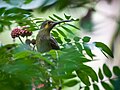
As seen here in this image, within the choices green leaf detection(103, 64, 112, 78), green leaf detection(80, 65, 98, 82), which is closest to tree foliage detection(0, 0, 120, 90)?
green leaf detection(80, 65, 98, 82)

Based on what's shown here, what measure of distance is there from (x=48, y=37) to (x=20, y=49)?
25 centimetres

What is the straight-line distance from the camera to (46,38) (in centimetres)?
89

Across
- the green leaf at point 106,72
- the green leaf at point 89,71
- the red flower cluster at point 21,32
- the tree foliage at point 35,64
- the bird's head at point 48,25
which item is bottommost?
the green leaf at point 106,72

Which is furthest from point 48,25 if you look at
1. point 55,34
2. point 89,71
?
point 89,71

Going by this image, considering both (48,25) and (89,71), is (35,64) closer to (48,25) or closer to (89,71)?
(89,71)

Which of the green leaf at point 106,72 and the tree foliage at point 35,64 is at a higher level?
the tree foliage at point 35,64

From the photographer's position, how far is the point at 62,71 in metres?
0.60

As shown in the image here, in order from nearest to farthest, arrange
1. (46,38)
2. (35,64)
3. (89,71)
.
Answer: (35,64)
(89,71)
(46,38)

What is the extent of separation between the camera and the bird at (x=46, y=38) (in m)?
0.83

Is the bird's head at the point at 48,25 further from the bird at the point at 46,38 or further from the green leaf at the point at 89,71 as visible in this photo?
the green leaf at the point at 89,71

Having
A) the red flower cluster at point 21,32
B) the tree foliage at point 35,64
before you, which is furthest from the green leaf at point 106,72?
the red flower cluster at point 21,32

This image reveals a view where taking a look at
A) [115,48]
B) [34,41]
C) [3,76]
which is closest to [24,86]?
[3,76]

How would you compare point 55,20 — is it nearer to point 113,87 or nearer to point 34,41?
point 34,41

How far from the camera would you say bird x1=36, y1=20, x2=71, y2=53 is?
827mm
